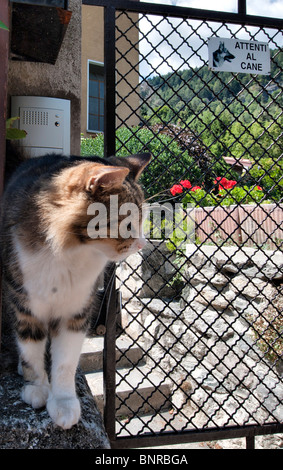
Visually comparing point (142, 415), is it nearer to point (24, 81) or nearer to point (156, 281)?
point (156, 281)

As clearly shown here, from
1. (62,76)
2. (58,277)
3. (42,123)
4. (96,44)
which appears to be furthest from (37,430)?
(96,44)

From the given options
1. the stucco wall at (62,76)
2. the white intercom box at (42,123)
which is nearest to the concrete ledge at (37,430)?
the white intercom box at (42,123)

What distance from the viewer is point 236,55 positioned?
2.06 metres

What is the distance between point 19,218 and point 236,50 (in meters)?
1.51

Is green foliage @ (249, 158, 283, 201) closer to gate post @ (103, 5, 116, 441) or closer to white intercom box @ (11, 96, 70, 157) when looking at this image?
gate post @ (103, 5, 116, 441)

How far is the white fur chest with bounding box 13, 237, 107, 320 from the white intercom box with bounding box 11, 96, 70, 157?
66 centimetres

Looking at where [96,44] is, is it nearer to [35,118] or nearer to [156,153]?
[156,153]

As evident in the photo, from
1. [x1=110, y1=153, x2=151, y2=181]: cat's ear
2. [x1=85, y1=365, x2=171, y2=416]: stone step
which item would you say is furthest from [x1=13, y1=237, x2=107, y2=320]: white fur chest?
[x1=85, y1=365, x2=171, y2=416]: stone step

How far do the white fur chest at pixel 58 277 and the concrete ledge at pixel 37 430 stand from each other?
0.98 ft

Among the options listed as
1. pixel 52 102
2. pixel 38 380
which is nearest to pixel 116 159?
pixel 52 102

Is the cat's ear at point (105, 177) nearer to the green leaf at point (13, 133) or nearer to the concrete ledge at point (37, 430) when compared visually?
the green leaf at point (13, 133)

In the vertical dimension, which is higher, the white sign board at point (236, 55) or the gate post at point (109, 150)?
the white sign board at point (236, 55)

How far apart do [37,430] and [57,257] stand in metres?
0.53

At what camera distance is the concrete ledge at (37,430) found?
45.4 inches
